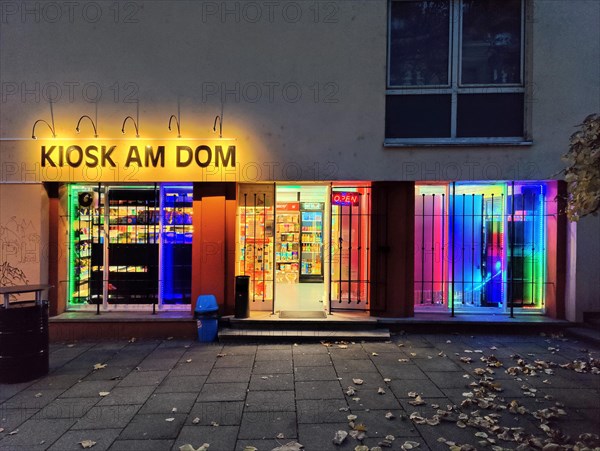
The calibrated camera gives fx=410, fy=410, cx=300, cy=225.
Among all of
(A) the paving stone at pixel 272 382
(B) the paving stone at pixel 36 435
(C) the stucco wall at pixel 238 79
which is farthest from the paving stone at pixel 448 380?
(B) the paving stone at pixel 36 435

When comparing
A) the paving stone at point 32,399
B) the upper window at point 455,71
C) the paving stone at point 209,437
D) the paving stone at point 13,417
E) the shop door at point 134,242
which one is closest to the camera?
the paving stone at point 209,437

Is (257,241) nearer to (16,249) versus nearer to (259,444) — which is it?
(16,249)

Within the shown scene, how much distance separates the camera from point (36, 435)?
437 centimetres

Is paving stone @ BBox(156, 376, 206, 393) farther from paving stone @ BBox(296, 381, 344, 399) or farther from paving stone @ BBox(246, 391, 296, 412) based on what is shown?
paving stone @ BBox(296, 381, 344, 399)

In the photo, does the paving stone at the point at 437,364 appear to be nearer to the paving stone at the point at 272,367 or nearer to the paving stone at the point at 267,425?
the paving stone at the point at 272,367

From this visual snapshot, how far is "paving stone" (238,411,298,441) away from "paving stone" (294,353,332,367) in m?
1.76

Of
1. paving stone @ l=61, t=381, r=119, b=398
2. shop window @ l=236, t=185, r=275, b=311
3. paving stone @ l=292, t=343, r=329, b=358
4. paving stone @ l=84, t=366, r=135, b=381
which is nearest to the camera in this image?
paving stone @ l=61, t=381, r=119, b=398

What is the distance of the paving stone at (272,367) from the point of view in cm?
625

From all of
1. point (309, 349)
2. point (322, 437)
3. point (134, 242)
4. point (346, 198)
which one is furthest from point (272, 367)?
point (134, 242)

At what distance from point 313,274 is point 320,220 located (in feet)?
4.97

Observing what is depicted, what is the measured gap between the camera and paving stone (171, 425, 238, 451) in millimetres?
4137

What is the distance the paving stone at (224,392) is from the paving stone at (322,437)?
1152mm

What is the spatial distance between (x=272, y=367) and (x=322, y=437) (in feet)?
7.36
